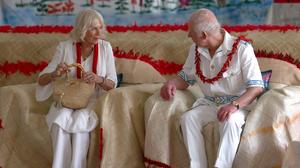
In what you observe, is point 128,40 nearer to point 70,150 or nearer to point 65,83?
point 65,83

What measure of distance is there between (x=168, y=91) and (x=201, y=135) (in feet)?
1.21

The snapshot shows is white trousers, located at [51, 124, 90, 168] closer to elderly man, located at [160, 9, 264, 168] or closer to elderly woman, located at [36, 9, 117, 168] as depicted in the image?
elderly woman, located at [36, 9, 117, 168]

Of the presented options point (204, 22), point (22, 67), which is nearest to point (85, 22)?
point (204, 22)

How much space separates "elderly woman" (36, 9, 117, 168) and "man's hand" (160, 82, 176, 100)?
0.39 meters

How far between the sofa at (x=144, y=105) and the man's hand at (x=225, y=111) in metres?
0.11

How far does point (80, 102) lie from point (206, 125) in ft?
2.63

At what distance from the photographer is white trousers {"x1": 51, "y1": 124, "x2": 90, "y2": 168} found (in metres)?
3.04

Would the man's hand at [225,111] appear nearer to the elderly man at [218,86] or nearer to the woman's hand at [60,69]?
the elderly man at [218,86]

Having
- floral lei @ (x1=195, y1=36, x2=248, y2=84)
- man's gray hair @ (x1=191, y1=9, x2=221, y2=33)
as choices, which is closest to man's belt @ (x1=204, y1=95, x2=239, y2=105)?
floral lei @ (x1=195, y1=36, x2=248, y2=84)

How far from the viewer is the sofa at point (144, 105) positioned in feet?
9.18

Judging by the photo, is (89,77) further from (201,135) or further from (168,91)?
(201,135)

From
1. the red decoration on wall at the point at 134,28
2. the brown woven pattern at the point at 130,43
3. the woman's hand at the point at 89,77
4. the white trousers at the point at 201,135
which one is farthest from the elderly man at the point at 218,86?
the red decoration on wall at the point at 134,28

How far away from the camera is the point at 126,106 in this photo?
3.14 metres

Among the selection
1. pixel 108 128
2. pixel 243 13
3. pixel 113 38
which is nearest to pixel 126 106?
pixel 108 128
